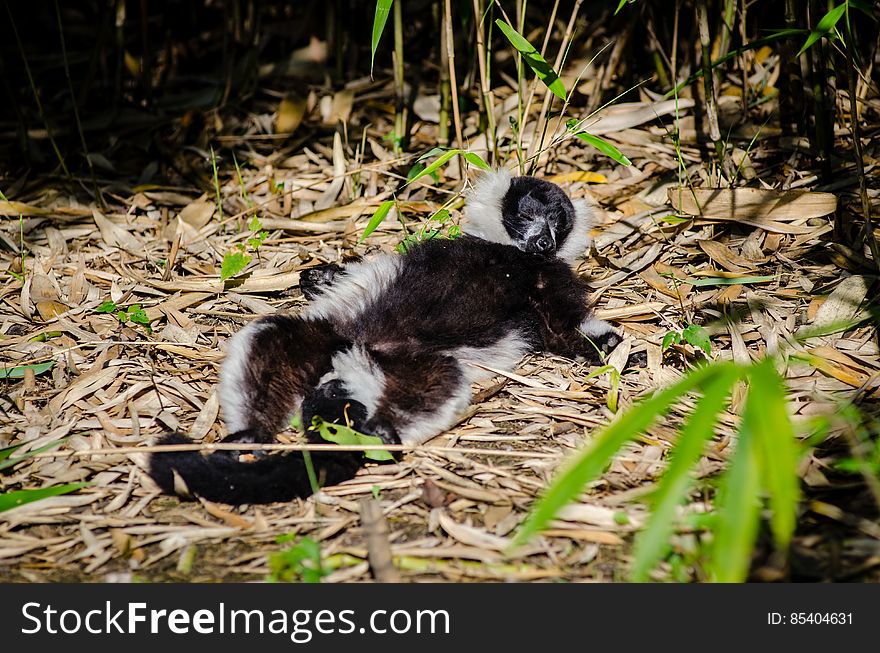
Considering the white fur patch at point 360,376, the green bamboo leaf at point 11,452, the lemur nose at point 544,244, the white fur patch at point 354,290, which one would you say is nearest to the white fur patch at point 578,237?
the lemur nose at point 544,244

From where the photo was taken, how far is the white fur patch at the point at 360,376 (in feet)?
12.0

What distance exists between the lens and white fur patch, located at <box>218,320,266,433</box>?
3477 mm

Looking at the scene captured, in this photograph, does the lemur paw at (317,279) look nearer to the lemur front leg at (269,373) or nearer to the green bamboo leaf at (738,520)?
the lemur front leg at (269,373)

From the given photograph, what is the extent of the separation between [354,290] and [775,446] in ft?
8.44

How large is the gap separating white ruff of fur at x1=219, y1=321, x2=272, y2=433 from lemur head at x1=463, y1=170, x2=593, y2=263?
5.23ft

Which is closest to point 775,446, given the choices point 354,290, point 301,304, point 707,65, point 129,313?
point 354,290

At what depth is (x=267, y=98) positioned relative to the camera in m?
6.48

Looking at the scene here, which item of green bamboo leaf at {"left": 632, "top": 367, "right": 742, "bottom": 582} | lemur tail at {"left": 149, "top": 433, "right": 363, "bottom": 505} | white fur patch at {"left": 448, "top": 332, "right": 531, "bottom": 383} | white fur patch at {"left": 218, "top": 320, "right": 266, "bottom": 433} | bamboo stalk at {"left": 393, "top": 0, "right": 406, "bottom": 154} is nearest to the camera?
green bamboo leaf at {"left": 632, "top": 367, "right": 742, "bottom": 582}

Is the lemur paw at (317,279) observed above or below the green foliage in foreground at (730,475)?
above

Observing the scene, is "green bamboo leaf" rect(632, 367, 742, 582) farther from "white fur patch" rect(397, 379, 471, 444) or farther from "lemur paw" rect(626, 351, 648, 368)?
"lemur paw" rect(626, 351, 648, 368)

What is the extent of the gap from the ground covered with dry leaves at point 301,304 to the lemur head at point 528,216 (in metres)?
0.35

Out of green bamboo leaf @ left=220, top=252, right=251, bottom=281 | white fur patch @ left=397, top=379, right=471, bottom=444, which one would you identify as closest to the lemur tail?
white fur patch @ left=397, top=379, right=471, bottom=444

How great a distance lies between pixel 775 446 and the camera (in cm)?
186
